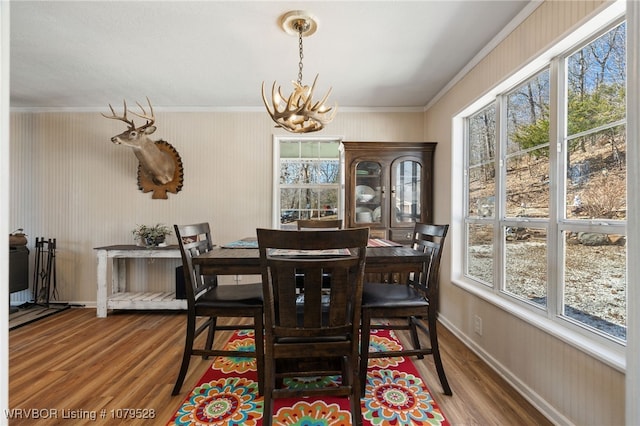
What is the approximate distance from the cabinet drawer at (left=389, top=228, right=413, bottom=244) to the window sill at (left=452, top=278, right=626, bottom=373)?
1045mm

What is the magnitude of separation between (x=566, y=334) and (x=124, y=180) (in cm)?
436

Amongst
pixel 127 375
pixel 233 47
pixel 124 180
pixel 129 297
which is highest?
pixel 233 47

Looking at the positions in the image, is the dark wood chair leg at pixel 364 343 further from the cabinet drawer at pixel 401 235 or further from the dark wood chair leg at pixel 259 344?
the cabinet drawer at pixel 401 235

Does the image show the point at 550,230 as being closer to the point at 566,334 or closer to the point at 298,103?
the point at 566,334

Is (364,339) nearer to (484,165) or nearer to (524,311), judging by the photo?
(524,311)

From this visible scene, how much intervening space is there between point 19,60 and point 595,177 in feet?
13.9

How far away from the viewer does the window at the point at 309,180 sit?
12.3 feet

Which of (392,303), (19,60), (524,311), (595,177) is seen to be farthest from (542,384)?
(19,60)

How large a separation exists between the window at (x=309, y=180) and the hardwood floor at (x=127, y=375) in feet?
5.79

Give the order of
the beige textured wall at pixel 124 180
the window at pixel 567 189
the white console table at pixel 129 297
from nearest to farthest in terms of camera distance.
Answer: the window at pixel 567 189 < the white console table at pixel 129 297 < the beige textured wall at pixel 124 180

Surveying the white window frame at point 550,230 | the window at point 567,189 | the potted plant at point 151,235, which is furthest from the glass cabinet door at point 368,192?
the potted plant at point 151,235

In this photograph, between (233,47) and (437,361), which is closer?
(437,361)

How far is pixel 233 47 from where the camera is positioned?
2.33m

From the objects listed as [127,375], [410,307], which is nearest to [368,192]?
[410,307]
